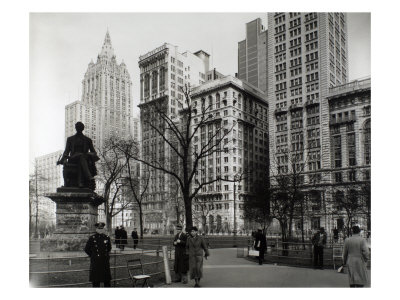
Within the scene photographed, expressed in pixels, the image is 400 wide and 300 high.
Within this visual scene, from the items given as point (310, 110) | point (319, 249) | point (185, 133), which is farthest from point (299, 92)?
point (319, 249)

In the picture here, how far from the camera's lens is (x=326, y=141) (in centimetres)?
5991

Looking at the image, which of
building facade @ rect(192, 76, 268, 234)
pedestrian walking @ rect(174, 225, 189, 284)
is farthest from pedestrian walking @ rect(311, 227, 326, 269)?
building facade @ rect(192, 76, 268, 234)

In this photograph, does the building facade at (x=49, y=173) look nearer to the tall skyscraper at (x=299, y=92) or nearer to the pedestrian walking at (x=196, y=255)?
the pedestrian walking at (x=196, y=255)

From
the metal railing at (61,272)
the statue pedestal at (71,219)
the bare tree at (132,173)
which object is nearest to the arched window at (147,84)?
the bare tree at (132,173)

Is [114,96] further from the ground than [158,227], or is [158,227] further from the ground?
[114,96]

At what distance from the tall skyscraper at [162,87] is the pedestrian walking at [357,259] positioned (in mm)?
12759

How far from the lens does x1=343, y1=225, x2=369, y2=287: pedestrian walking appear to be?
34.6 feet

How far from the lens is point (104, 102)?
116 feet

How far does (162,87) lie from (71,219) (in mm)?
19093

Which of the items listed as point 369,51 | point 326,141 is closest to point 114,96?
point 369,51

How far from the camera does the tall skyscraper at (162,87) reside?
26.1 meters
